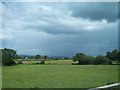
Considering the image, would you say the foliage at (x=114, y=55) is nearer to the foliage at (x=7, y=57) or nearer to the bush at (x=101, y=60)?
the bush at (x=101, y=60)

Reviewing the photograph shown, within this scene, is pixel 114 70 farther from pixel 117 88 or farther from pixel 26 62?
pixel 117 88

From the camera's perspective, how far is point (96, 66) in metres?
14.0

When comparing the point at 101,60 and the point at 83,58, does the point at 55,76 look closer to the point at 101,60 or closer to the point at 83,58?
the point at 83,58

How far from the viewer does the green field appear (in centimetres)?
1009

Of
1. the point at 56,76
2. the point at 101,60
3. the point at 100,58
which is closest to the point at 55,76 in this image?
the point at 56,76

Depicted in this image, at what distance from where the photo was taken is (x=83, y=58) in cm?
1330

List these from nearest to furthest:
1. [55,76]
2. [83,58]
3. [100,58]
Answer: [55,76] < [83,58] < [100,58]

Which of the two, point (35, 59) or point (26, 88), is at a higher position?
point (35, 59)

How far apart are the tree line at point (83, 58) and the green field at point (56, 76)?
217mm

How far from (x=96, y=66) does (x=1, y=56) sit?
231 inches

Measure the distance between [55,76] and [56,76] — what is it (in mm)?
40

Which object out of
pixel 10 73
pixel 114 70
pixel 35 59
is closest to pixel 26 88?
pixel 10 73

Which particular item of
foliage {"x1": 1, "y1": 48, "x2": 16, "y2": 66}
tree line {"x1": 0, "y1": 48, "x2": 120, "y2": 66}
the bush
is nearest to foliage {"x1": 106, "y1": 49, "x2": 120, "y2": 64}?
tree line {"x1": 0, "y1": 48, "x2": 120, "y2": 66}

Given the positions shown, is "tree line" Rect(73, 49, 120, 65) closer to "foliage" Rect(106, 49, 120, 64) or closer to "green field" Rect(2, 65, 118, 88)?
"foliage" Rect(106, 49, 120, 64)
